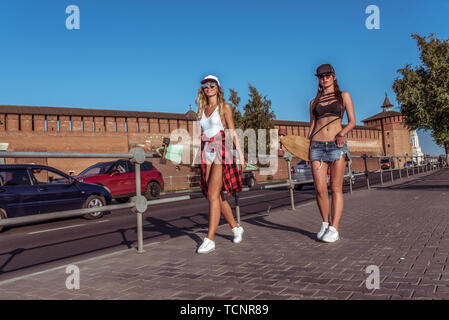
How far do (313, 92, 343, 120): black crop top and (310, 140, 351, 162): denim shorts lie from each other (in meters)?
0.34

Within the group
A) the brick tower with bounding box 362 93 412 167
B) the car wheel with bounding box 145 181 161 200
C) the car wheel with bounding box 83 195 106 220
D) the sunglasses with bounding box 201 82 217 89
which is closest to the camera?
the sunglasses with bounding box 201 82 217 89

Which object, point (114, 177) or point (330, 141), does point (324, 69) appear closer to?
point (330, 141)

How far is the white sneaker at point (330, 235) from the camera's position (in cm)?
420

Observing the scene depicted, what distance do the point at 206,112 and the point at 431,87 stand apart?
17.8 meters

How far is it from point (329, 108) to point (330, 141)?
1.29ft

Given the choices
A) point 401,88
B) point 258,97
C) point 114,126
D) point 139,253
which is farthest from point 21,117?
point 139,253

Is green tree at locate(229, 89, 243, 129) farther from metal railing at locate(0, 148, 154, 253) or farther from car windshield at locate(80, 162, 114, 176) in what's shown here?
metal railing at locate(0, 148, 154, 253)

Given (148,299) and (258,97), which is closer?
(148,299)

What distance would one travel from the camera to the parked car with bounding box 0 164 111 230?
8.75m

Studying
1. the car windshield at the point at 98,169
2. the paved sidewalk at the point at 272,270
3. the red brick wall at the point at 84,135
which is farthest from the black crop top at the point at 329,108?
the red brick wall at the point at 84,135

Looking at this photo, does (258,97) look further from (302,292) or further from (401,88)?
(302,292)

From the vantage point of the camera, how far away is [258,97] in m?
37.1

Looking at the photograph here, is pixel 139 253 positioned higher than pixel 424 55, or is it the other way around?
pixel 424 55

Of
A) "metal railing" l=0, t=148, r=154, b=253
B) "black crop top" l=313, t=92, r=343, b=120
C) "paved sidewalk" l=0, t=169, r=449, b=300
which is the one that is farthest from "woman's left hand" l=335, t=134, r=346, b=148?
"metal railing" l=0, t=148, r=154, b=253
